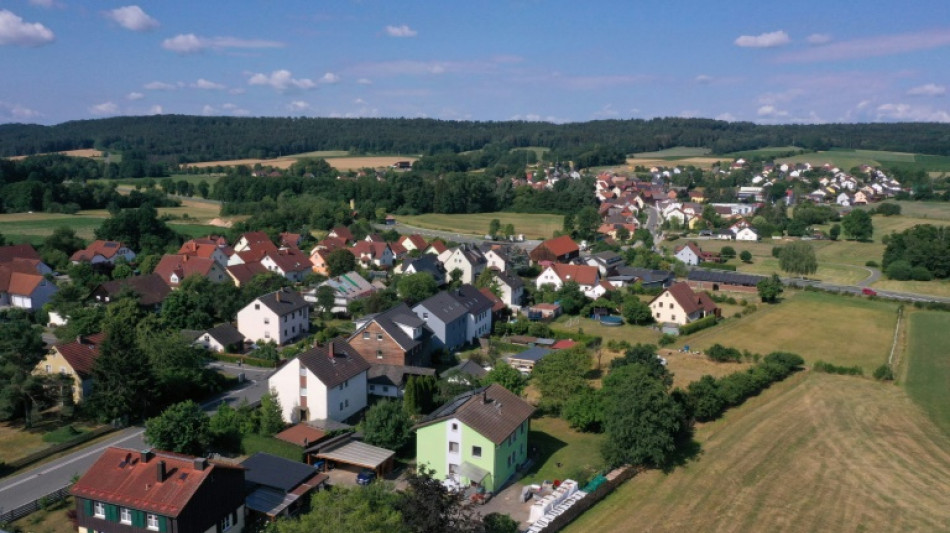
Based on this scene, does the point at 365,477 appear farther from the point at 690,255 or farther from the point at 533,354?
the point at 690,255

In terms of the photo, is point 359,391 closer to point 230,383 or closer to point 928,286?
point 230,383

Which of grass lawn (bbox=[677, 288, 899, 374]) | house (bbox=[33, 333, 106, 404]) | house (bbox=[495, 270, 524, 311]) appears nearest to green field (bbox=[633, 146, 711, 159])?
grass lawn (bbox=[677, 288, 899, 374])

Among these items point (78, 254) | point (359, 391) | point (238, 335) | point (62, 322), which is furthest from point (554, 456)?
point (78, 254)

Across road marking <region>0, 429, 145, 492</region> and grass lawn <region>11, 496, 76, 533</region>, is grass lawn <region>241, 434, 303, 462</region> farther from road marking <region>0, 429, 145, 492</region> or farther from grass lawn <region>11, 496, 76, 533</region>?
grass lawn <region>11, 496, 76, 533</region>

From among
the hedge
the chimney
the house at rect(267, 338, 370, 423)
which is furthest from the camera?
the hedge

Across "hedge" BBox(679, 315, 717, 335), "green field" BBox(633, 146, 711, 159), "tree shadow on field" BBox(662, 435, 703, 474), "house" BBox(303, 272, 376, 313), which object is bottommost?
"tree shadow on field" BBox(662, 435, 703, 474)

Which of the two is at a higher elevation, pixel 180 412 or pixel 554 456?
pixel 180 412
